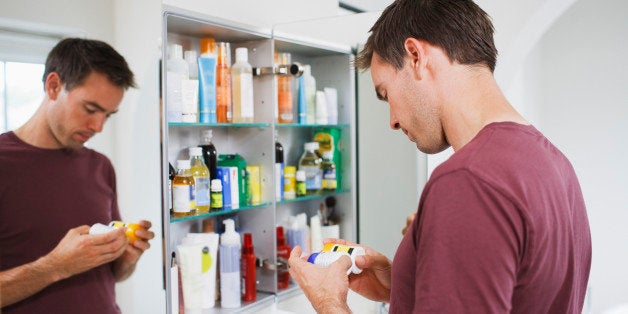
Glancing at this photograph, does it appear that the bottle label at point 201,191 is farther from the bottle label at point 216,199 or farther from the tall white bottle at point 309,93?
the tall white bottle at point 309,93

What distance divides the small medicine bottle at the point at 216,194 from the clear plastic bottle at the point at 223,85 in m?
0.21

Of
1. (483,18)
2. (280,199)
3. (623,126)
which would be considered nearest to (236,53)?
(280,199)

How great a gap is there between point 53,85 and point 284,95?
963 millimetres

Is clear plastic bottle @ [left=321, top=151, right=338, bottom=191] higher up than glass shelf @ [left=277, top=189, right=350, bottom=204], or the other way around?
clear plastic bottle @ [left=321, top=151, right=338, bottom=191]

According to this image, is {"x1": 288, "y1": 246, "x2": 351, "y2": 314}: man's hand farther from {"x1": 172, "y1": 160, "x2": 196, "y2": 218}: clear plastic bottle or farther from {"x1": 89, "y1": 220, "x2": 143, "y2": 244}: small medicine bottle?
{"x1": 172, "y1": 160, "x2": 196, "y2": 218}: clear plastic bottle

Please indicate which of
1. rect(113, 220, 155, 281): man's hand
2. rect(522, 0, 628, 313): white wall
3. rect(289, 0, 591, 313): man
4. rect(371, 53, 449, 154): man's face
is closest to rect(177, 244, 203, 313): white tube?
rect(113, 220, 155, 281): man's hand

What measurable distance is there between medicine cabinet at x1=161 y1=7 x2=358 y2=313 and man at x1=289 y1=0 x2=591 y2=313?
2.74 ft

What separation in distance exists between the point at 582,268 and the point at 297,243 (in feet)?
4.54

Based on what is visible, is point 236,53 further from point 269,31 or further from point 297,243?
point 297,243

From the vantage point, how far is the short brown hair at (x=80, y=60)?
4.14 feet

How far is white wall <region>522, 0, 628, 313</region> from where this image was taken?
9.20ft

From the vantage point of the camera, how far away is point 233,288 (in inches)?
75.4

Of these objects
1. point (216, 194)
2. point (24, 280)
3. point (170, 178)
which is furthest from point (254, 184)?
point (24, 280)

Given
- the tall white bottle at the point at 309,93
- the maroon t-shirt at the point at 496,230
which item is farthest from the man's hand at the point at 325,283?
the tall white bottle at the point at 309,93
